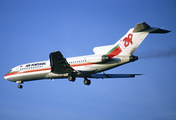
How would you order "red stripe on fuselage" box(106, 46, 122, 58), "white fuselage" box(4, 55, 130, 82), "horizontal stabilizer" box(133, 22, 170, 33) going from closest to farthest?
1. "horizontal stabilizer" box(133, 22, 170, 33)
2. "white fuselage" box(4, 55, 130, 82)
3. "red stripe on fuselage" box(106, 46, 122, 58)

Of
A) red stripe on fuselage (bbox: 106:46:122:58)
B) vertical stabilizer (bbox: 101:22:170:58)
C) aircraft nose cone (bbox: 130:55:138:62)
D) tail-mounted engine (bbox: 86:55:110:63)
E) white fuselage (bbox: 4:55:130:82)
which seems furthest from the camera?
red stripe on fuselage (bbox: 106:46:122:58)

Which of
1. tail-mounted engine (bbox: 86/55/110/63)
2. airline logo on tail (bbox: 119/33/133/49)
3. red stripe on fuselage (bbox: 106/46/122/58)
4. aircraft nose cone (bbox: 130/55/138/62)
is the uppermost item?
airline logo on tail (bbox: 119/33/133/49)

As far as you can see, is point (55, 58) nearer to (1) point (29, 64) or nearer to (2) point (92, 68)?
(2) point (92, 68)

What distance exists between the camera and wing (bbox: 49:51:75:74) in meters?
31.4

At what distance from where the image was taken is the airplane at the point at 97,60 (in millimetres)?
31250

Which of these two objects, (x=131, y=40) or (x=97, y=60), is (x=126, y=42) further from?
(x=97, y=60)

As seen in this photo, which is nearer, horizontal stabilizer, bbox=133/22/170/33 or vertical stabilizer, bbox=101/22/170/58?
horizontal stabilizer, bbox=133/22/170/33

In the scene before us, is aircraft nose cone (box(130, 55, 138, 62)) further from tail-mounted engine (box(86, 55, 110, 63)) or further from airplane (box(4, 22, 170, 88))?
tail-mounted engine (box(86, 55, 110, 63))

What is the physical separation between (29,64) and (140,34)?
18.6m

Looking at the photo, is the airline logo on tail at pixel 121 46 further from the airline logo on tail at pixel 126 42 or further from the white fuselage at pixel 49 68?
the white fuselage at pixel 49 68

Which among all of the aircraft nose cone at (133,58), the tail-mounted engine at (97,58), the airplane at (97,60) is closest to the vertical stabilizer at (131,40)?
the airplane at (97,60)

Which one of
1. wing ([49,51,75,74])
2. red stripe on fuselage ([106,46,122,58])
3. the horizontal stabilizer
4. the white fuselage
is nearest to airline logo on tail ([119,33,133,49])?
red stripe on fuselage ([106,46,122,58])

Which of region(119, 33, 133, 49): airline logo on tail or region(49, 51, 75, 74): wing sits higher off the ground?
region(119, 33, 133, 49): airline logo on tail

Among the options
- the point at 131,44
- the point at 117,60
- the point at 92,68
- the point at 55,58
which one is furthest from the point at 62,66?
the point at 131,44
